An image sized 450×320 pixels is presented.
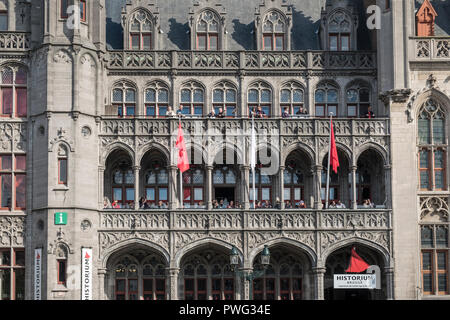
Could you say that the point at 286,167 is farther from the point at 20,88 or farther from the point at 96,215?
the point at 20,88

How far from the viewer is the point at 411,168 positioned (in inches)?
1610

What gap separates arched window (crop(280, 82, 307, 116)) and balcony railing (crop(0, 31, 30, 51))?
13.0 m

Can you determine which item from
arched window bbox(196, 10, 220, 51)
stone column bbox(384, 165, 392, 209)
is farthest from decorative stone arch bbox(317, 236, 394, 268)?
arched window bbox(196, 10, 220, 51)

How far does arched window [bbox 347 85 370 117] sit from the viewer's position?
43188 mm

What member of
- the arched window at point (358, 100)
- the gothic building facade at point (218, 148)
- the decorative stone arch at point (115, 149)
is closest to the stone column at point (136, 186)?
the gothic building facade at point (218, 148)

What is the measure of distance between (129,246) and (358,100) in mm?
13901

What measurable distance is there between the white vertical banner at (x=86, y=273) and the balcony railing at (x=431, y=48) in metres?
18.8

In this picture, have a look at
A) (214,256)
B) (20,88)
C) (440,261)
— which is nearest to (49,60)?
(20,88)

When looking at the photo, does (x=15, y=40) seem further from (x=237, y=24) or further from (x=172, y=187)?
(x=237, y=24)

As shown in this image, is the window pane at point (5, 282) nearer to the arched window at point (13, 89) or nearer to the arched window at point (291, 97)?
the arched window at point (13, 89)

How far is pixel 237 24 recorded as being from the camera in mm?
44688

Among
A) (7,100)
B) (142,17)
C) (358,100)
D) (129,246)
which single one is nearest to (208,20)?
(142,17)

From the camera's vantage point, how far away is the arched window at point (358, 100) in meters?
43.2

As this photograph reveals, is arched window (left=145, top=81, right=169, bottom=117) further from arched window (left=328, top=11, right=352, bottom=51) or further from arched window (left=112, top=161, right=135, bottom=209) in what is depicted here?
arched window (left=328, top=11, right=352, bottom=51)
